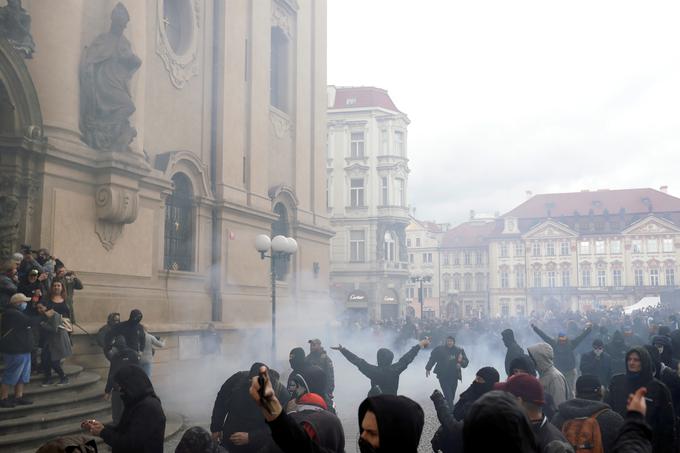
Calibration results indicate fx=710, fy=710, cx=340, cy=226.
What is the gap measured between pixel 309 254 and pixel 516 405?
22487 millimetres

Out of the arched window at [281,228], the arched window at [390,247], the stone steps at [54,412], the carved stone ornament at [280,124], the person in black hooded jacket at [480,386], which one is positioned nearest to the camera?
the person in black hooded jacket at [480,386]

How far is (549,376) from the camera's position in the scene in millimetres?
8078

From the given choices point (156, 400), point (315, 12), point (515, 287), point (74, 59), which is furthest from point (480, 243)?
point (156, 400)

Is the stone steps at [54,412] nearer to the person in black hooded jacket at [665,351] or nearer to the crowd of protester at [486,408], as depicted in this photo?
the crowd of protester at [486,408]

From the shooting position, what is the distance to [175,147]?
17.8 metres

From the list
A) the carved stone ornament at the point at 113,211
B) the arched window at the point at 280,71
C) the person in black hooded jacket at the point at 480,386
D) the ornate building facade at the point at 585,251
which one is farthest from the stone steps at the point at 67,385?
the ornate building facade at the point at 585,251

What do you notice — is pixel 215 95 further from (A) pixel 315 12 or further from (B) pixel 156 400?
(B) pixel 156 400

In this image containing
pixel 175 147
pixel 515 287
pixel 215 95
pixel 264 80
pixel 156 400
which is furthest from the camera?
pixel 515 287

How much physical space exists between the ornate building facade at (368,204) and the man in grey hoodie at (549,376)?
43540 millimetres

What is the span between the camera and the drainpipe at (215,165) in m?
18.8

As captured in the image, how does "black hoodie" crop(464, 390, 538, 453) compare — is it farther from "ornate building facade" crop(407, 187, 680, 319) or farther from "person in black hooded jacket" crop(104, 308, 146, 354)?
"ornate building facade" crop(407, 187, 680, 319)

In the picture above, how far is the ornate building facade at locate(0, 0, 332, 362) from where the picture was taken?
503 inches

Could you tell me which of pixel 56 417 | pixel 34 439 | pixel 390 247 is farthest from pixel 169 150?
pixel 390 247

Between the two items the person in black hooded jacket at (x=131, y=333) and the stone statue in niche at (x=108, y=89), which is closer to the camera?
the person in black hooded jacket at (x=131, y=333)
